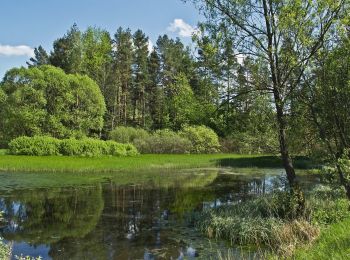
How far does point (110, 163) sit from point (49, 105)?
67.1 ft

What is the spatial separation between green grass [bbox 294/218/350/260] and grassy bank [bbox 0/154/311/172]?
25.9 meters

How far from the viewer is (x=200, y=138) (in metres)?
60.6

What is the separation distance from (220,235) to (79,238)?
15.8 feet

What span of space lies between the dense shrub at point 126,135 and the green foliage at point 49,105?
10.6ft

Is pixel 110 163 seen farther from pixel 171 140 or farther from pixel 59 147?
pixel 171 140

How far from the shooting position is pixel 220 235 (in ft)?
48.6

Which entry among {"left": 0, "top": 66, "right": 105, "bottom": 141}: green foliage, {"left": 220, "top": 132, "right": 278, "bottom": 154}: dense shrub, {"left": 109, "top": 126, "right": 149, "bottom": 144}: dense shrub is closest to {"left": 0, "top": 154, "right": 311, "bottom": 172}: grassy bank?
{"left": 109, "top": 126, "right": 149, "bottom": 144}: dense shrub

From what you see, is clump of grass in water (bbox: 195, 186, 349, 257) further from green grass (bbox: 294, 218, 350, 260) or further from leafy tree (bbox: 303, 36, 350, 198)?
leafy tree (bbox: 303, 36, 350, 198)

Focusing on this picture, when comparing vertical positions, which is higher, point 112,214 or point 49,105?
point 49,105

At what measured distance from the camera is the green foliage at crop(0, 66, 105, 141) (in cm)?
5391

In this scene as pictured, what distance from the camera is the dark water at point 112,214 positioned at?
1352 cm

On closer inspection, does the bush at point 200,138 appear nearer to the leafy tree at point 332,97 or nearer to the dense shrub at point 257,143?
the dense shrub at point 257,143

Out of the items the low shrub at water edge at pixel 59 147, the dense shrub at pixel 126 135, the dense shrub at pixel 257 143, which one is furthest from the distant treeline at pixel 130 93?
the low shrub at water edge at pixel 59 147

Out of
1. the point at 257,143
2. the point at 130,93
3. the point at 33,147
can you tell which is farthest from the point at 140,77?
the point at 257,143
